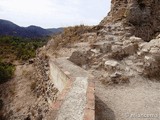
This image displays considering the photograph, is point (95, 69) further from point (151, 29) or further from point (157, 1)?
point (157, 1)

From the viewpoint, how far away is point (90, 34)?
48.6 ft

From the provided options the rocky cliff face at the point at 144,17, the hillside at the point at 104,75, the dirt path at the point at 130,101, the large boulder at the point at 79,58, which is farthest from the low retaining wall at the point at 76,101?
the rocky cliff face at the point at 144,17

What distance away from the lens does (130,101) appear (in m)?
6.78

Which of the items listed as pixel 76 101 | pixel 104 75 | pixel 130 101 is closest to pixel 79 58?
pixel 104 75

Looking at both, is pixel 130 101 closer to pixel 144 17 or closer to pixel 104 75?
pixel 104 75

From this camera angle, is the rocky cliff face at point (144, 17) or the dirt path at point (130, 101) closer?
the dirt path at point (130, 101)

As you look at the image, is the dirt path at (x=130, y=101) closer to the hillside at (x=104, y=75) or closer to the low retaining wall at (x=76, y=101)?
the hillside at (x=104, y=75)

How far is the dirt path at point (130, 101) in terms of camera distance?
5922 millimetres

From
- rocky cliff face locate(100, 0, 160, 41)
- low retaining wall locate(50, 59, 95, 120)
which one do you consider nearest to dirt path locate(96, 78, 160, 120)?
low retaining wall locate(50, 59, 95, 120)

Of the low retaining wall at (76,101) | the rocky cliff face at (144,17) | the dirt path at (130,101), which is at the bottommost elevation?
the dirt path at (130,101)

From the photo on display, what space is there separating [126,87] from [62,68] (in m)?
2.28

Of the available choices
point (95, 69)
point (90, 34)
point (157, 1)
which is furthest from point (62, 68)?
point (157, 1)

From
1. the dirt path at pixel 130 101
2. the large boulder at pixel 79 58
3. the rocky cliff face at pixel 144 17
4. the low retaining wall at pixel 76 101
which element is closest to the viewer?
the low retaining wall at pixel 76 101

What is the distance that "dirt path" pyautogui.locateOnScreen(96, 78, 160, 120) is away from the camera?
5.92 meters
